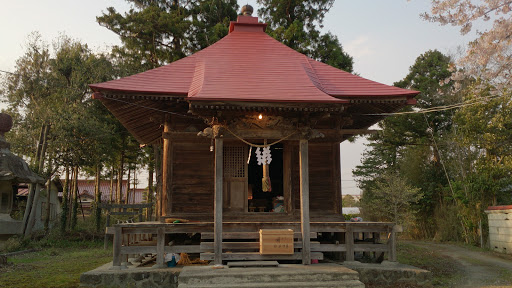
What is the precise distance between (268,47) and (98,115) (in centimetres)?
1534

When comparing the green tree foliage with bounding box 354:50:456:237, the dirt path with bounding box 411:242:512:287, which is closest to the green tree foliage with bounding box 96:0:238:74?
the green tree foliage with bounding box 354:50:456:237

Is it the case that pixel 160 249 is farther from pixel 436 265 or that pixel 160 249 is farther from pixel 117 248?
pixel 436 265

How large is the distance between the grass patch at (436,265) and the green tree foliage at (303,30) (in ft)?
37.0

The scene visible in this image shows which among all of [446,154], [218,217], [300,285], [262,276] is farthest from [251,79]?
[446,154]

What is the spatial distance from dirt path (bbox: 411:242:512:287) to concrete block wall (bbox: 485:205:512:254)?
57 centimetres

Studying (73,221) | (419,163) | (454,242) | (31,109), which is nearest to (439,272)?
(454,242)

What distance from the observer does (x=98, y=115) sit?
952 inches

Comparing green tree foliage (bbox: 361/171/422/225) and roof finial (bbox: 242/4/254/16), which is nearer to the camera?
roof finial (bbox: 242/4/254/16)

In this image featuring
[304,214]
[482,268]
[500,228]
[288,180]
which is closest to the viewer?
[304,214]

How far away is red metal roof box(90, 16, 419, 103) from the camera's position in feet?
29.9

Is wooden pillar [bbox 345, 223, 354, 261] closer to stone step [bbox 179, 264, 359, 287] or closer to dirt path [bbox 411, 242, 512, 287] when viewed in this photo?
stone step [bbox 179, 264, 359, 287]

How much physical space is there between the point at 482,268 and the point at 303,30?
53.0 ft

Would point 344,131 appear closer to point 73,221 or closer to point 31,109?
point 73,221

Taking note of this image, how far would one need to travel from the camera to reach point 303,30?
23.8m
